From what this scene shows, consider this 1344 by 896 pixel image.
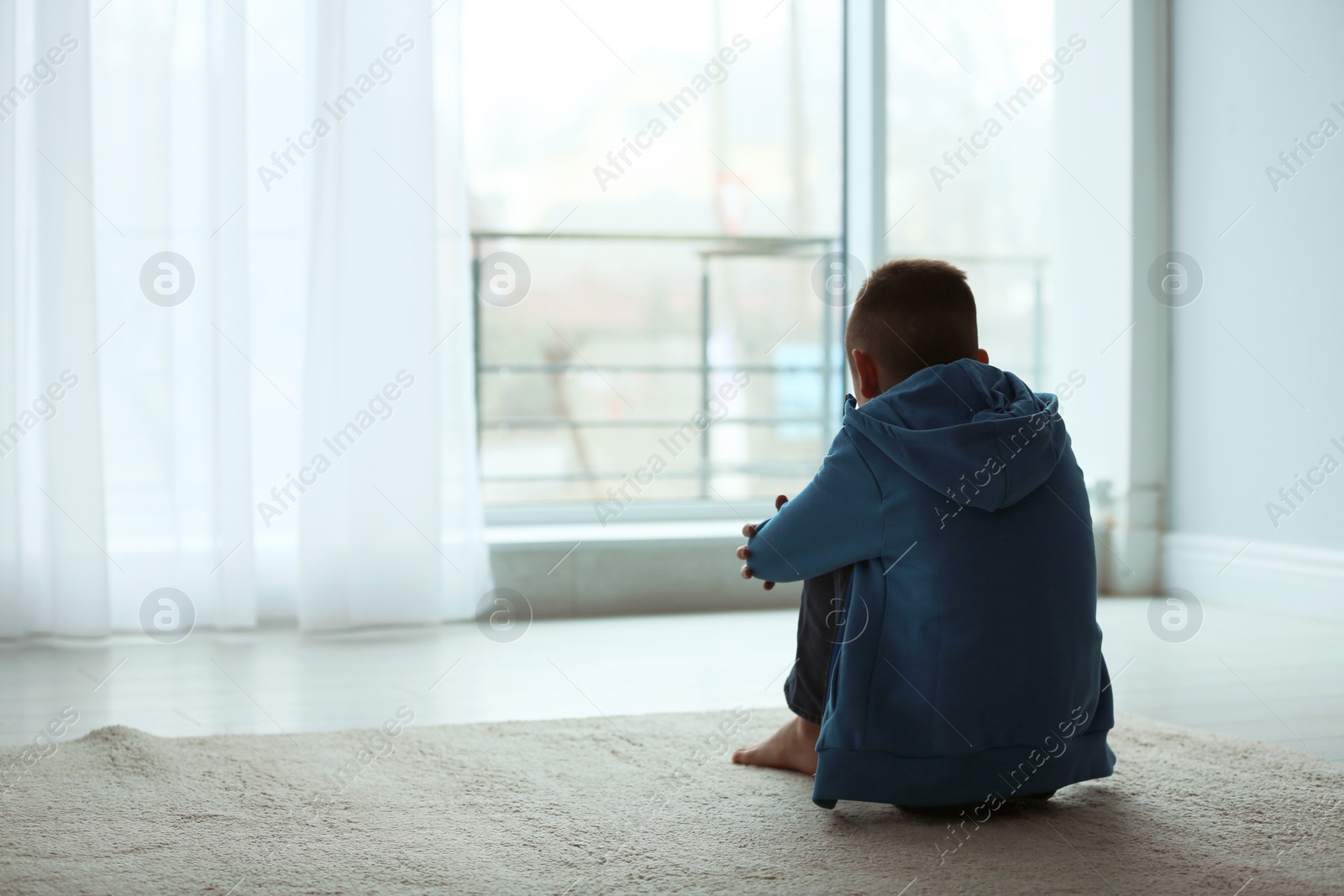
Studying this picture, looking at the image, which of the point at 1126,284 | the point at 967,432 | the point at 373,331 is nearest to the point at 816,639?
the point at 967,432

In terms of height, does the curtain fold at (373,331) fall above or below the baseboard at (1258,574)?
above

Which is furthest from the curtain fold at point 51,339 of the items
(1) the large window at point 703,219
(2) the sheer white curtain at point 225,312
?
(1) the large window at point 703,219

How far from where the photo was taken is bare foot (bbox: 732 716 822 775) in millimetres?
1282

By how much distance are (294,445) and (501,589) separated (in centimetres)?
53

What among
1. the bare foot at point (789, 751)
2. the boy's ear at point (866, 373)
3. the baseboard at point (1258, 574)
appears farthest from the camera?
the baseboard at point (1258, 574)

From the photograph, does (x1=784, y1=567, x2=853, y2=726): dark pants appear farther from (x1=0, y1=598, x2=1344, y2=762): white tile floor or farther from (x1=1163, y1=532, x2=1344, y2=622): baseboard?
(x1=1163, y1=532, x2=1344, y2=622): baseboard

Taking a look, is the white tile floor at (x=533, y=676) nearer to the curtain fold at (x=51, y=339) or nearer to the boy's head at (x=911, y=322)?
the curtain fold at (x=51, y=339)

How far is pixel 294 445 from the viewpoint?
2268mm

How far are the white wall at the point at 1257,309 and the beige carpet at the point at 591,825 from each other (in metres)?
1.27

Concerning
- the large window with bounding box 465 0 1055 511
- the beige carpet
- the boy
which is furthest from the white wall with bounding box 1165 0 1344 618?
the boy

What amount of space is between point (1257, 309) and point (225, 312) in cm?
219

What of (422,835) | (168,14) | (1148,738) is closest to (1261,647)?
(1148,738)

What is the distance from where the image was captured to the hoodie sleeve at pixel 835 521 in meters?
1.11

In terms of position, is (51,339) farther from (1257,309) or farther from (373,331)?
(1257,309)
